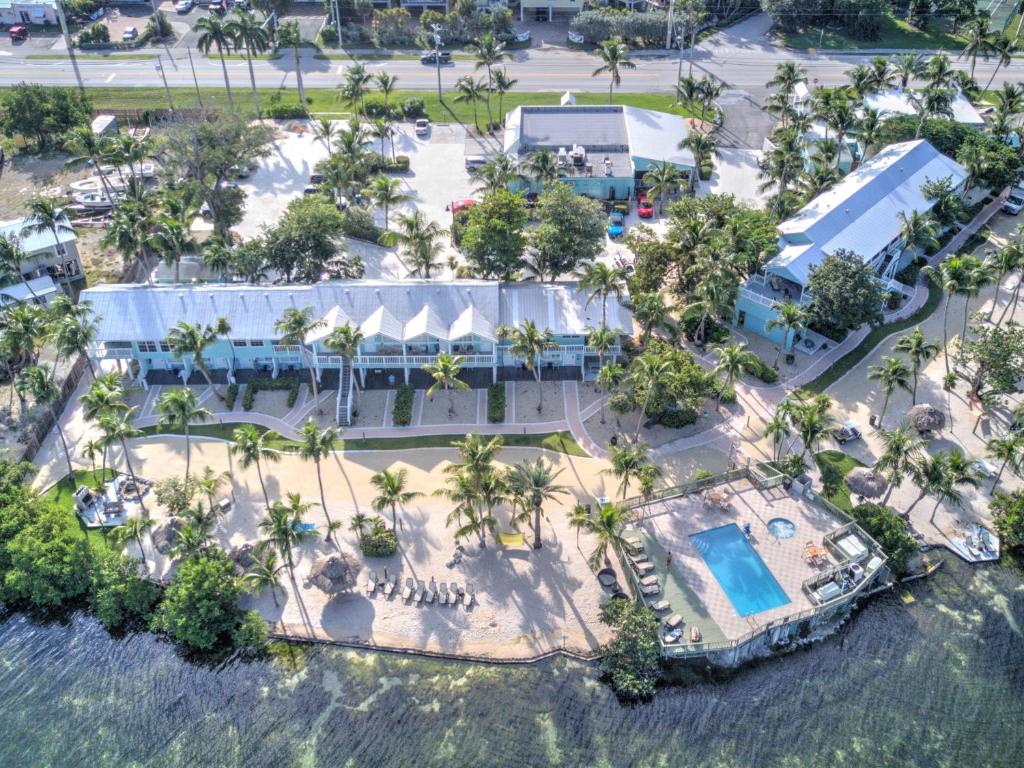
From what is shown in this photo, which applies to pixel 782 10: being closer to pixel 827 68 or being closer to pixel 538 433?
pixel 827 68

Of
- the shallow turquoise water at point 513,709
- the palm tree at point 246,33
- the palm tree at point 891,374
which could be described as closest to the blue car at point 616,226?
the palm tree at point 891,374

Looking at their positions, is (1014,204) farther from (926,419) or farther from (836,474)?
(836,474)

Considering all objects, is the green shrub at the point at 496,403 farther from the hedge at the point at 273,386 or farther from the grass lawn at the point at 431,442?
the hedge at the point at 273,386

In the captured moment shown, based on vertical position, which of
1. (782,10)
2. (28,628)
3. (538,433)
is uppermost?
(782,10)

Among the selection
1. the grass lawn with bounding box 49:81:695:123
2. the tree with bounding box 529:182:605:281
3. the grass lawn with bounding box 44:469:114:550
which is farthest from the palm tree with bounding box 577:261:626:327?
the grass lawn with bounding box 49:81:695:123

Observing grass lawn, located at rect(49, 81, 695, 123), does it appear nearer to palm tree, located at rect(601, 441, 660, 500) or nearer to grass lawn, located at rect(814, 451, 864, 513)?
grass lawn, located at rect(814, 451, 864, 513)

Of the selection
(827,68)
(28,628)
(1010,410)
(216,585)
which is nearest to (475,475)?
(216,585)
